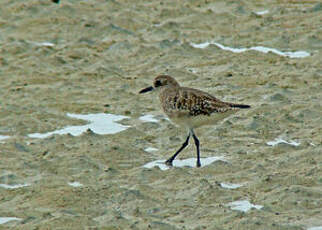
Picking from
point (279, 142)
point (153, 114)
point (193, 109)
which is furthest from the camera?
point (153, 114)

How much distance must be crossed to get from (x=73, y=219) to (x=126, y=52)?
6479mm

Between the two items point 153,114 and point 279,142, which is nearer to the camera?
point 279,142

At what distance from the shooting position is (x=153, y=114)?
11242 mm

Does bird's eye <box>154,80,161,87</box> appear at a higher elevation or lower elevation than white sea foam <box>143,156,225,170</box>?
higher

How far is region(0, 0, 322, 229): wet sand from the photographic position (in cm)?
787

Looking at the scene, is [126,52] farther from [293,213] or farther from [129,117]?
[293,213]

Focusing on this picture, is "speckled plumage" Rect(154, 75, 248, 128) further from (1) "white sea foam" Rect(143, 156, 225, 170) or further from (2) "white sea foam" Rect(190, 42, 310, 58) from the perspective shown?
(2) "white sea foam" Rect(190, 42, 310, 58)

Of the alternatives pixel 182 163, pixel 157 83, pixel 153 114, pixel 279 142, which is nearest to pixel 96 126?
pixel 153 114

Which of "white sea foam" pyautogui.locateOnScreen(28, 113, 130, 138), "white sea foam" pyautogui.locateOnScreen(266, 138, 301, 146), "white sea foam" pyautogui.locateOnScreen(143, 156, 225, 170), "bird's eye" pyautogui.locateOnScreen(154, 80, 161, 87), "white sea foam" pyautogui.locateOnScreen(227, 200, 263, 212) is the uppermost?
"bird's eye" pyautogui.locateOnScreen(154, 80, 161, 87)

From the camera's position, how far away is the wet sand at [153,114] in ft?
25.8

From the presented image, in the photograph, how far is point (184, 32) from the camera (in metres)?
14.4

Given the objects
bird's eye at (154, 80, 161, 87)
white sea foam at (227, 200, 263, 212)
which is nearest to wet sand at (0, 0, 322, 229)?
white sea foam at (227, 200, 263, 212)

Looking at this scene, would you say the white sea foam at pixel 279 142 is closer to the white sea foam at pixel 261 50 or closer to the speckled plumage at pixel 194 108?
the speckled plumage at pixel 194 108

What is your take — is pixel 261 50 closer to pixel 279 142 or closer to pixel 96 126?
pixel 96 126
